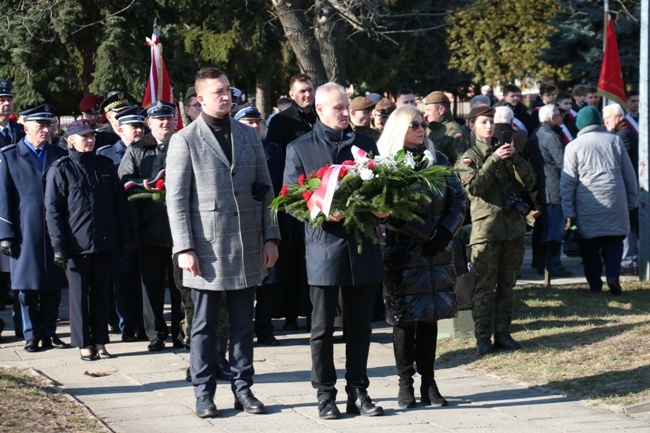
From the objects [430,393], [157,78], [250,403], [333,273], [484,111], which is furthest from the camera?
[157,78]

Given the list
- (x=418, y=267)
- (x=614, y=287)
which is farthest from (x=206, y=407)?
(x=614, y=287)

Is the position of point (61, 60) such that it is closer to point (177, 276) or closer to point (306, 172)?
point (177, 276)

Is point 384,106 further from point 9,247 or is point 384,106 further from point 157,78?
point 9,247

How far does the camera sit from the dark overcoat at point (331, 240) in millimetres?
7238

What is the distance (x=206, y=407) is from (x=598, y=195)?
22.0 ft

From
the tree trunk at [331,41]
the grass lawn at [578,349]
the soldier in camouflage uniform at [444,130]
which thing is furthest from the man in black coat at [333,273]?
the tree trunk at [331,41]

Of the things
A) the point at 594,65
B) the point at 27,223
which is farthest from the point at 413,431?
the point at 594,65

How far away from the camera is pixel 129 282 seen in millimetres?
10820

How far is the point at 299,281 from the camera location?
11000 mm

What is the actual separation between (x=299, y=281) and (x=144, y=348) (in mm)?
1675

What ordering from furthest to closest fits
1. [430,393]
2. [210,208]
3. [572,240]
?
[572,240] → [430,393] → [210,208]

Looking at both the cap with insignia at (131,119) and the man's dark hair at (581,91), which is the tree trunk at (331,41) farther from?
the man's dark hair at (581,91)

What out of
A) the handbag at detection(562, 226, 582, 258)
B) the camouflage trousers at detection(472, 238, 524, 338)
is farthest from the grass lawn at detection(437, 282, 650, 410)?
the handbag at detection(562, 226, 582, 258)

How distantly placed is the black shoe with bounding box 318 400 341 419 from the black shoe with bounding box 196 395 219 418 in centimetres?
67
